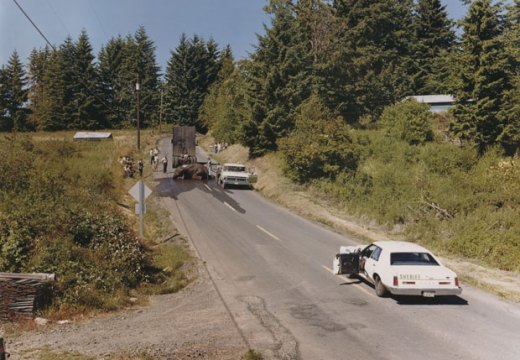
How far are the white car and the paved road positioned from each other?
44 cm

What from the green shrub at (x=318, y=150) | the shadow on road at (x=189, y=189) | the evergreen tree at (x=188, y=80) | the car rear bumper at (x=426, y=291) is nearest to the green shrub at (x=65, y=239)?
the car rear bumper at (x=426, y=291)

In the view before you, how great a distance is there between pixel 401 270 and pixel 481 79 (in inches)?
891

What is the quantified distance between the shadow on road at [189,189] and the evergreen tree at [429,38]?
4054cm

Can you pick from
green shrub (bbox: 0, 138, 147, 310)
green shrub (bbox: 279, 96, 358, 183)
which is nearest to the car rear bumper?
green shrub (bbox: 0, 138, 147, 310)

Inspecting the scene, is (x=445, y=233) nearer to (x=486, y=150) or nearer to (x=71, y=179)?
(x=486, y=150)

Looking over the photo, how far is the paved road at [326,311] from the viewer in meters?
8.93

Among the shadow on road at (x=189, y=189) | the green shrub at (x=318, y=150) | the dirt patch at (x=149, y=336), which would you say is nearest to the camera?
the dirt patch at (x=149, y=336)

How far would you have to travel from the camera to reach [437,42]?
209ft

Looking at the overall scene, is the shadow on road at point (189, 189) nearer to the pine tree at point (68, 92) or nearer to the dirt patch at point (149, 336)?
the dirt patch at point (149, 336)

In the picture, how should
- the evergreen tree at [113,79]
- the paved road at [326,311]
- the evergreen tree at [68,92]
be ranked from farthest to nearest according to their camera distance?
the evergreen tree at [113,79], the evergreen tree at [68,92], the paved road at [326,311]

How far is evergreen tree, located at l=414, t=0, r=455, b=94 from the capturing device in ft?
204

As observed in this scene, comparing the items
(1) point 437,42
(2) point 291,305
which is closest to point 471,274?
(2) point 291,305

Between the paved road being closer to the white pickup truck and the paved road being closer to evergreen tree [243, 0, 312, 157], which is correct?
the white pickup truck

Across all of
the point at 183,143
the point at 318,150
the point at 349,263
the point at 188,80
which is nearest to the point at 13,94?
the point at 188,80
